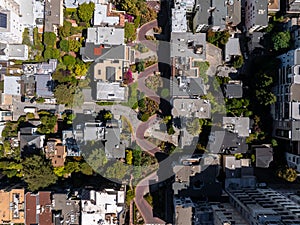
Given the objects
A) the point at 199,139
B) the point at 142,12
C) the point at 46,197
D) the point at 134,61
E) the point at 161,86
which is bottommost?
the point at 46,197

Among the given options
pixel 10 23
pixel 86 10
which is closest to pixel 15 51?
pixel 10 23

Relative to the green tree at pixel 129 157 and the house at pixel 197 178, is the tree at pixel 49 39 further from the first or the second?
the house at pixel 197 178

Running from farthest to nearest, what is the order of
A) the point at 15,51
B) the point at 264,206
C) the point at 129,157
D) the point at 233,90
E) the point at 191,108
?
the point at 129,157
the point at 15,51
the point at 233,90
the point at 191,108
the point at 264,206

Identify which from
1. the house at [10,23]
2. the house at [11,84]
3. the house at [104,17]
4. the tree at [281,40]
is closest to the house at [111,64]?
the house at [104,17]

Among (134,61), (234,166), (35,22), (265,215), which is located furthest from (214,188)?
(35,22)

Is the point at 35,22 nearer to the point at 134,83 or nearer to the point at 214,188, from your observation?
the point at 134,83

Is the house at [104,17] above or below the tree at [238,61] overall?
above

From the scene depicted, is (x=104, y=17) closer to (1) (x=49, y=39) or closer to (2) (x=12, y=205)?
(1) (x=49, y=39)
